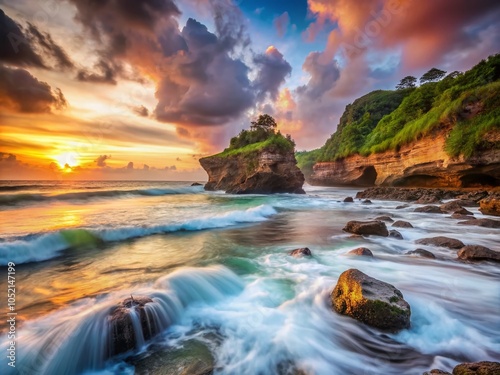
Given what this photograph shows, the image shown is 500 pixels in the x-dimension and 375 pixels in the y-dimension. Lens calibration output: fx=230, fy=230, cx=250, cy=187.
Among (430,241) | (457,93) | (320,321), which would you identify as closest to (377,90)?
(457,93)

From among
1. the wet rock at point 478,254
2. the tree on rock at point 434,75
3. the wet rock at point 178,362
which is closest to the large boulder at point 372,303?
the wet rock at point 178,362

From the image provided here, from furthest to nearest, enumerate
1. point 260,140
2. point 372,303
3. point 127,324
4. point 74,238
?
point 260,140
point 74,238
point 372,303
point 127,324

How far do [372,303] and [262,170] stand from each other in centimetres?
2574

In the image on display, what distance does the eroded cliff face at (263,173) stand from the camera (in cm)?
2861

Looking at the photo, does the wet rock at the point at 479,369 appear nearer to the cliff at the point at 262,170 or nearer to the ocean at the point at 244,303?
the ocean at the point at 244,303

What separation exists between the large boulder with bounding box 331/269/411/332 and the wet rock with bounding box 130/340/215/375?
2.13 m

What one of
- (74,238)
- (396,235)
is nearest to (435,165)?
(396,235)

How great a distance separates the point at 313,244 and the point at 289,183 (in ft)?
75.7

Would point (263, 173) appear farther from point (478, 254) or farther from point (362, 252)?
point (478, 254)

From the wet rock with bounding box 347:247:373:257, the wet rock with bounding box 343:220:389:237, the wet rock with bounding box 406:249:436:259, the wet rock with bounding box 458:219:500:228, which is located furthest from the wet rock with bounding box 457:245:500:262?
the wet rock with bounding box 458:219:500:228

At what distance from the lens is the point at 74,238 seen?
24.9 feet

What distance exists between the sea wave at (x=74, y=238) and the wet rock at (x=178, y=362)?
5774 millimetres

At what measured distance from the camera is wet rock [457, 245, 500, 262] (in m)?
5.34

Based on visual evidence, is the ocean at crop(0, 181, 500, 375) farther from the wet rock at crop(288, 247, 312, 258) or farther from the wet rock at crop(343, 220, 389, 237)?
the wet rock at crop(343, 220, 389, 237)
